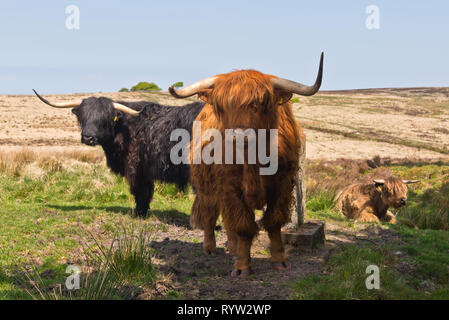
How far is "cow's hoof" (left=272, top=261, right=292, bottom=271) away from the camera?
177 inches

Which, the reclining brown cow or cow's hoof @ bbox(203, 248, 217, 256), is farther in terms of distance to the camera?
the reclining brown cow

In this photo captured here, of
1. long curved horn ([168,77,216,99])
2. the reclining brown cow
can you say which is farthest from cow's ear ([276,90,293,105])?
the reclining brown cow

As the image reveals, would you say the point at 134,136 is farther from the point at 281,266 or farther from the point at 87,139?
the point at 281,266

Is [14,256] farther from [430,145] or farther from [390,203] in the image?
[430,145]

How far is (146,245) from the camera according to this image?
4.50 meters

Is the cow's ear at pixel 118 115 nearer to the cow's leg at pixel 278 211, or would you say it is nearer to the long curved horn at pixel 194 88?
the long curved horn at pixel 194 88

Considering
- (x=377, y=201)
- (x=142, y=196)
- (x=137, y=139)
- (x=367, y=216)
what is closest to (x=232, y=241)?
(x=142, y=196)

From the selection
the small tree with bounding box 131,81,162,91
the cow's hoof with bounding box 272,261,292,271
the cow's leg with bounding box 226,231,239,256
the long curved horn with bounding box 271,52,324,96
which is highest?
the small tree with bounding box 131,81,162,91

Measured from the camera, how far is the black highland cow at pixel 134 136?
706 cm

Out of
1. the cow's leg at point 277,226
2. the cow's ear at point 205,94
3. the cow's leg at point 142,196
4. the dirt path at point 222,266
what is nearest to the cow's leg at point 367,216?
the dirt path at point 222,266

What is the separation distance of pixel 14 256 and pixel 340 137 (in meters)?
22.1

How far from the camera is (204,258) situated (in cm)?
501

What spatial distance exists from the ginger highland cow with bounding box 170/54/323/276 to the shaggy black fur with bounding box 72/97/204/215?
2432 mm

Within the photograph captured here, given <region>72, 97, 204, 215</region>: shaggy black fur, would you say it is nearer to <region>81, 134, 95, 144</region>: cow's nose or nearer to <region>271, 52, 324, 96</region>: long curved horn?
<region>81, 134, 95, 144</region>: cow's nose
